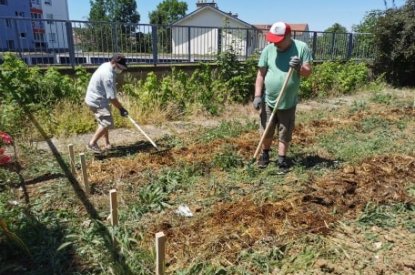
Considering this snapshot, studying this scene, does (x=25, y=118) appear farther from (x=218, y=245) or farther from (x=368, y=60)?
(x=368, y=60)

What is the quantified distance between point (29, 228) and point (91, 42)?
648cm

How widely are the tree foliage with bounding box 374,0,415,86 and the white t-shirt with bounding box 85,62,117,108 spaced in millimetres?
10805

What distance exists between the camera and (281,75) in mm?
4426

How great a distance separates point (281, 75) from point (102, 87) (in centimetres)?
258

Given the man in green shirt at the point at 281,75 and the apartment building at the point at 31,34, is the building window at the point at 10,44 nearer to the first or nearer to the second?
the apartment building at the point at 31,34

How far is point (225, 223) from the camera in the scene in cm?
350

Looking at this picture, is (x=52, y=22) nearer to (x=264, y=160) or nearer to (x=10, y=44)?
(x=10, y=44)

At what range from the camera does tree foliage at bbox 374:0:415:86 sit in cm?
1208

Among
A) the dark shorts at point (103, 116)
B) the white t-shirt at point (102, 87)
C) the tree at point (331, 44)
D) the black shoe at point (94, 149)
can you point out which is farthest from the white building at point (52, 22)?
the tree at point (331, 44)

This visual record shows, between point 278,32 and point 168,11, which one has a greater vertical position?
point 168,11

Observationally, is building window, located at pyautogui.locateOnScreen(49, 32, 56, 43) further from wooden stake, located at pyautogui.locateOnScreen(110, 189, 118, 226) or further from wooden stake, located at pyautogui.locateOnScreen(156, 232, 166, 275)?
wooden stake, located at pyautogui.locateOnScreen(156, 232, 166, 275)

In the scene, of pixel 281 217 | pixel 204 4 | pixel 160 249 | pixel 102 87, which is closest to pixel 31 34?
pixel 102 87

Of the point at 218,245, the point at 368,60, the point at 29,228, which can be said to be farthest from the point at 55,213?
the point at 368,60

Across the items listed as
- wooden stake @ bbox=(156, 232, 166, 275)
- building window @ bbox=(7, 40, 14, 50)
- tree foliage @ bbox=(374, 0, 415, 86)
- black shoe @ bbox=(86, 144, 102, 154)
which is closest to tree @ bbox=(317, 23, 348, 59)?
tree foliage @ bbox=(374, 0, 415, 86)
